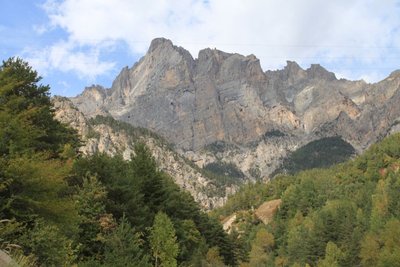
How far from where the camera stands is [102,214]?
3097cm

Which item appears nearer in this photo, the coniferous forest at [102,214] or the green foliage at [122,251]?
the coniferous forest at [102,214]

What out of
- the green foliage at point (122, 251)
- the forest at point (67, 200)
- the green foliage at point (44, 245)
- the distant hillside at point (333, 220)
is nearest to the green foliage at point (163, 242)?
the forest at point (67, 200)

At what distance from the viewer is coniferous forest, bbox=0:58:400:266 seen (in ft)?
60.3

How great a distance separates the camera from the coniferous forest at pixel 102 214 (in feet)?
60.3

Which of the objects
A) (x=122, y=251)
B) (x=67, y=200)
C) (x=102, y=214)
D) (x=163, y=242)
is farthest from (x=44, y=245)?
(x=163, y=242)

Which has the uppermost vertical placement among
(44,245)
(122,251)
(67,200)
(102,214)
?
(102,214)

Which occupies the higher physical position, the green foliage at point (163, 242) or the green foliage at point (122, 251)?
the green foliage at point (163, 242)

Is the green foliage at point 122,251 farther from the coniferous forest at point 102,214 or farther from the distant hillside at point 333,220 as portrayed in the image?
the distant hillside at point 333,220

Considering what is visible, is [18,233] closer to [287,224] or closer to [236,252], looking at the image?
[236,252]

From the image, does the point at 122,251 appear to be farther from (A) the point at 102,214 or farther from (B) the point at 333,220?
(B) the point at 333,220

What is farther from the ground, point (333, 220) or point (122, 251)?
point (333, 220)

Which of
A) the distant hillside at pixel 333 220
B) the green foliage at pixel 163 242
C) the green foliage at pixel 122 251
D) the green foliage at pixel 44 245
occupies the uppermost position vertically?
the distant hillside at pixel 333 220

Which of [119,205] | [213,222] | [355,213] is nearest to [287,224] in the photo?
[355,213]

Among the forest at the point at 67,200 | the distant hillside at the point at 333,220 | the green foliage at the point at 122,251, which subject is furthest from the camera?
the distant hillside at the point at 333,220
